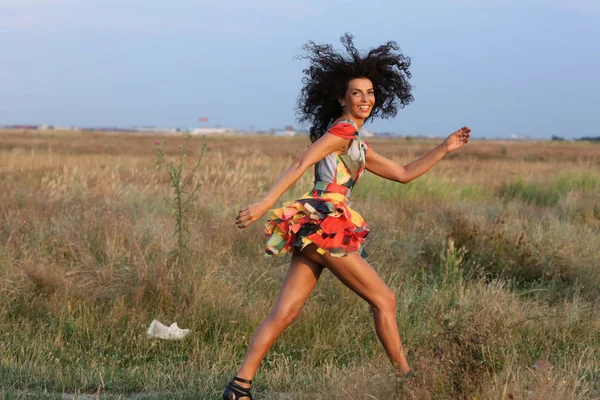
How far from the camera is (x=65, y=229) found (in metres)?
7.98

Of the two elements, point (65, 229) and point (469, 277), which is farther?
point (65, 229)

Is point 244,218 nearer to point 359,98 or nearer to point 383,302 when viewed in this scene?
point 383,302

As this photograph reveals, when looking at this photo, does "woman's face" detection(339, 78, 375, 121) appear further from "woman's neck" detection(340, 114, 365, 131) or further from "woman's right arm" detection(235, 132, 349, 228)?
"woman's right arm" detection(235, 132, 349, 228)

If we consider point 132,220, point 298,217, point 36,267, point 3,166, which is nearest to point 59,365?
point 36,267

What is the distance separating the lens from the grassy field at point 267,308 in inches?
171

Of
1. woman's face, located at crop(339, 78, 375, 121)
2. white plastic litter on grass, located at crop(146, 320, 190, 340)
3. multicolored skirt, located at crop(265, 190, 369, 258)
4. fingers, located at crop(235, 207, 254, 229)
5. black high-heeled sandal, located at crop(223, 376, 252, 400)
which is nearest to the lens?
fingers, located at crop(235, 207, 254, 229)

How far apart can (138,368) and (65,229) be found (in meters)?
3.12

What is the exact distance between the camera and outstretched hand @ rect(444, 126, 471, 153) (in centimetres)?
456

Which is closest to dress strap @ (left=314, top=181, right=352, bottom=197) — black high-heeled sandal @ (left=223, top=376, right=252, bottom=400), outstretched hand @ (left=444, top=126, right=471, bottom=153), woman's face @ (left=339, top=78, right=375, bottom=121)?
woman's face @ (left=339, top=78, right=375, bottom=121)

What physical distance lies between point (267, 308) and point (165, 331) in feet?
2.92

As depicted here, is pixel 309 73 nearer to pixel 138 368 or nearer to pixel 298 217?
pixel 298 217

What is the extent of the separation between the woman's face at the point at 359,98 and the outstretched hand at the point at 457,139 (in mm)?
542

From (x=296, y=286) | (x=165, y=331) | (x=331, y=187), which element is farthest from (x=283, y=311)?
(x=165, y=331)

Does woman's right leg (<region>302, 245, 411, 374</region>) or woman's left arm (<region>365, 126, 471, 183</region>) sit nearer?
woman's right leg (<region>302, 245, 411, 374</region>)
